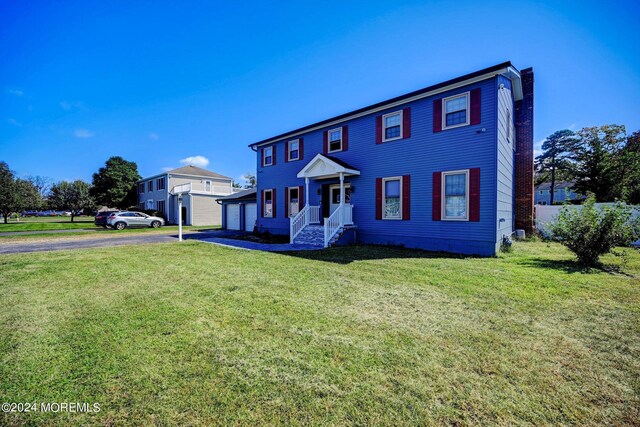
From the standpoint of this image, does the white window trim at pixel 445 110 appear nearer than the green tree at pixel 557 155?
Yes

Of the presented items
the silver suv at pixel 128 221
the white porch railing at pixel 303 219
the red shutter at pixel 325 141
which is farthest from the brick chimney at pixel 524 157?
the silver suv at pixel 128 221

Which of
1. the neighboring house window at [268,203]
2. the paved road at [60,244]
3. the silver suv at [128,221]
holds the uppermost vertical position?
the neighboring house window at [268,203]

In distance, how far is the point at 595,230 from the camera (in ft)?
24.8

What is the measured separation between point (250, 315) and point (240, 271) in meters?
3.09

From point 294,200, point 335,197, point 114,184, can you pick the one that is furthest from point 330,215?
point 114,184

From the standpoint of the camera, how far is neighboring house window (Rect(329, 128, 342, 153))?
1412cm

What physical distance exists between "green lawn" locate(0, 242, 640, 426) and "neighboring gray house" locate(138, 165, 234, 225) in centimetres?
2440

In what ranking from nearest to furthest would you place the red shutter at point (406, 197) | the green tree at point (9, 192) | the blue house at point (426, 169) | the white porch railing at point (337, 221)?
the blue house at point (426, 169), the red shutter at point (406, 197), the white porch railing at point (337, 221), the green tree at point (9, 192)

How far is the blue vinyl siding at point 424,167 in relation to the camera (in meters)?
9.44

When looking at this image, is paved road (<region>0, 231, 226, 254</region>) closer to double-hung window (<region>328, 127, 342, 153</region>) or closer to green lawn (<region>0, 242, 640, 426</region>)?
green lawn (<region>0, 242, 640, 426</region>)

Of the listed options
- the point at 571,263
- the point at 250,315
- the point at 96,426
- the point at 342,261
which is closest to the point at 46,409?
the point at 96,426

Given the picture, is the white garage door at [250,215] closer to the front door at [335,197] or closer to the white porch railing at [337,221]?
the front door at [335,197]

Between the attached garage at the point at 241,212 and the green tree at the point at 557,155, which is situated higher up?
the green tree at the point at 557,155

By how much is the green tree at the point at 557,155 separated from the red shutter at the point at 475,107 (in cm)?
3374
